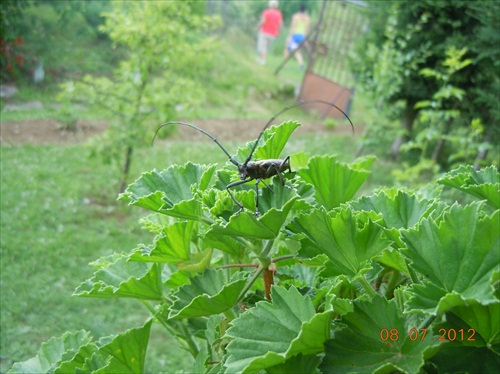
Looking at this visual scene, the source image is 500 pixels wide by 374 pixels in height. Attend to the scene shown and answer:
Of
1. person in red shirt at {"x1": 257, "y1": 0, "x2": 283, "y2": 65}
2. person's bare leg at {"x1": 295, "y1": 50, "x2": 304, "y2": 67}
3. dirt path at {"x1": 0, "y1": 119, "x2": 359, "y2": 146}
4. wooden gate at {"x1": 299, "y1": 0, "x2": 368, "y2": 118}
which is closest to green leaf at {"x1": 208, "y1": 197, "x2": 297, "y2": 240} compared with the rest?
dirt path at {"x1": 0, "y1": 119, "x2": 359, "y2": 146}

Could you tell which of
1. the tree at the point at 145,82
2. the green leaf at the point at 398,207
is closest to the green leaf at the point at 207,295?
the green leaf at the point at 398,207

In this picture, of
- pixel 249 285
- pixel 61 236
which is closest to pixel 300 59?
pixel 61 236

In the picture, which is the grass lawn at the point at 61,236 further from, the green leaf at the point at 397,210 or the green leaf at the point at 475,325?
the green leaf at the point at 475,325

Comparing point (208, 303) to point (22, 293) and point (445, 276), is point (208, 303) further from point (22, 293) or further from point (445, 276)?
point (22, 293)

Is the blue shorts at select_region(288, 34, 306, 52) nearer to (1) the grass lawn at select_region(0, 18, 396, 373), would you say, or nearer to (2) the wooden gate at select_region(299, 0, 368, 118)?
(2) the wooden gate at select_region(299, 0, 368, 118)

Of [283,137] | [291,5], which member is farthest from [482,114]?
[283,137]

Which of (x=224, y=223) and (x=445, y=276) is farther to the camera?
(x=224, y=223)
